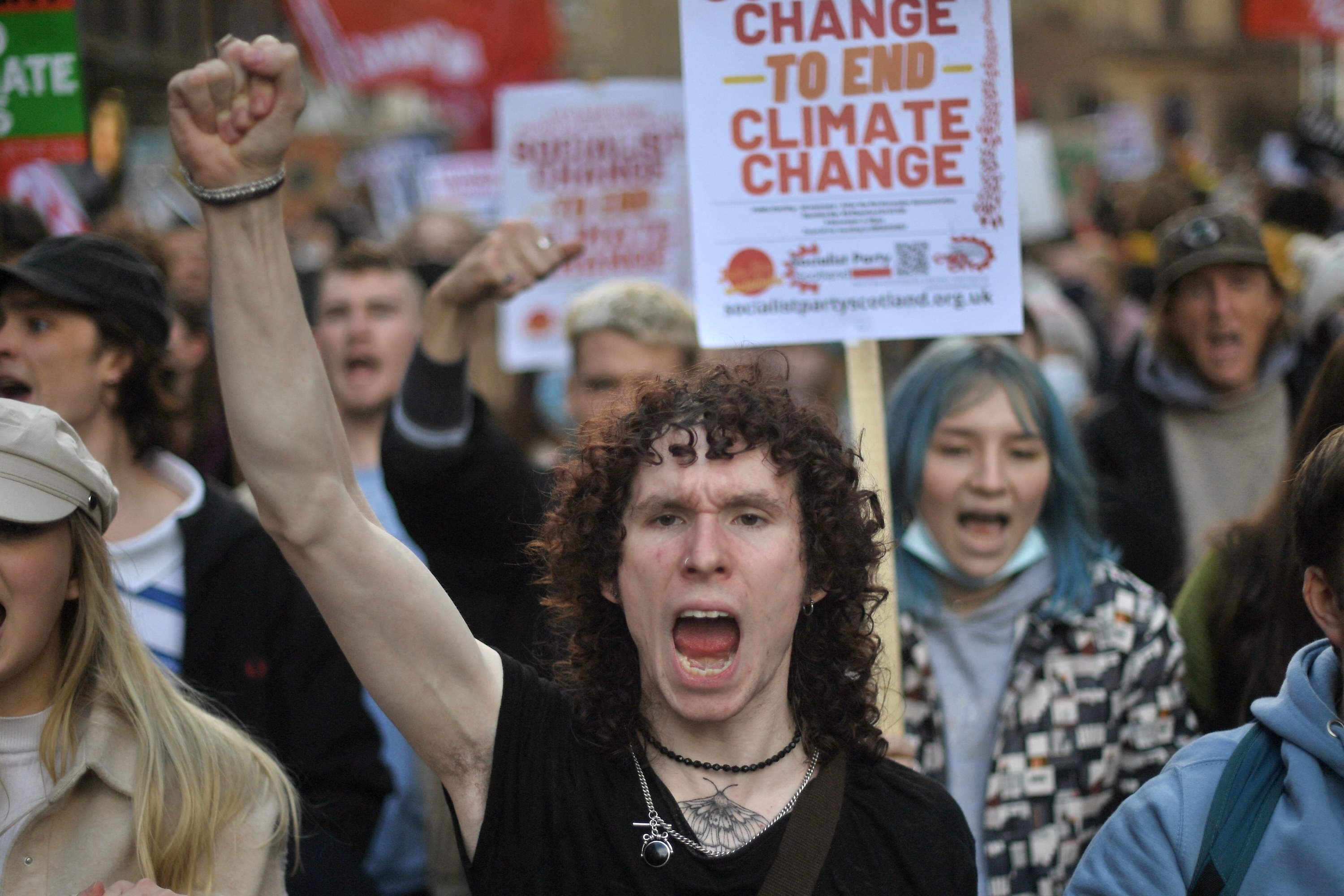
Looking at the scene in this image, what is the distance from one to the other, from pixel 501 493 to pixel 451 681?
1.28m

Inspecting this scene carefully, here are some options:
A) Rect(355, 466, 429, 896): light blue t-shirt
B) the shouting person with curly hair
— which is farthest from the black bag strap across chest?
Rect(355, 466, 429, 896): light blue t-shirt

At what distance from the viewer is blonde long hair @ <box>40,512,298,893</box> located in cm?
235

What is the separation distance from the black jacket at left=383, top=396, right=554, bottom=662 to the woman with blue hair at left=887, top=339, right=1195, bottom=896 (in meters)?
0.91

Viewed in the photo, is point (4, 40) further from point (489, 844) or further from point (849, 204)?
point (489, 844)

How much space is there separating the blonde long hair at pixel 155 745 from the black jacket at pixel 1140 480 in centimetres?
260

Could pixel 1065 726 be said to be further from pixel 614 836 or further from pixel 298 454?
pixel 298 454

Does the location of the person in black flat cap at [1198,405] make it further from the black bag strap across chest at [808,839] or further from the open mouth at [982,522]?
the black bag strap across chest at [808,839]

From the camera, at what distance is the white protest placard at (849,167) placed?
300 cm

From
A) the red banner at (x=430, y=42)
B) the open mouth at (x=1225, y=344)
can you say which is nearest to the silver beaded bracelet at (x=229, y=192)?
the open mouth at (x=1225, y=344)

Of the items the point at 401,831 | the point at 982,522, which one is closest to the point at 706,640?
the point at 982,522

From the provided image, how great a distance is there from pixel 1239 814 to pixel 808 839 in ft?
2.07

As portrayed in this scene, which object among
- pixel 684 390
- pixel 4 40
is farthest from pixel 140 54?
pixel 684 390

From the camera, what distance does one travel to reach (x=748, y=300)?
3.07 meters

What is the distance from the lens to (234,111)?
1905 mm
